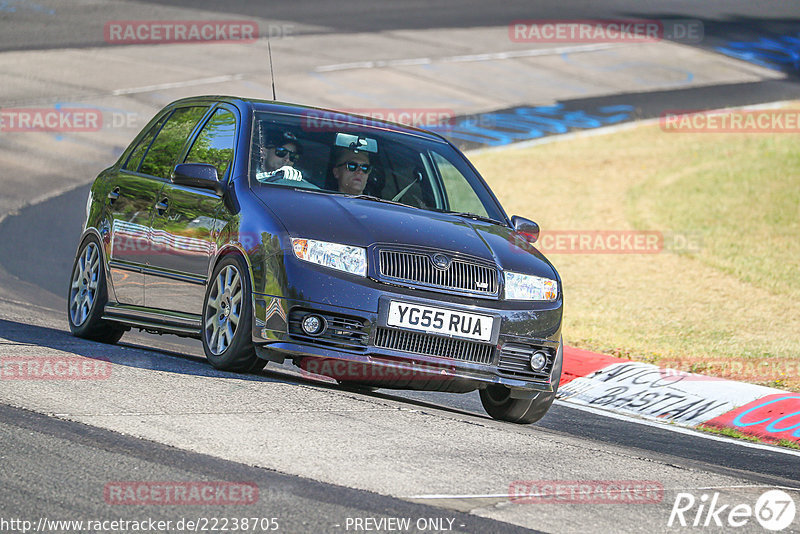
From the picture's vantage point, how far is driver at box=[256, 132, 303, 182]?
25.7 ft

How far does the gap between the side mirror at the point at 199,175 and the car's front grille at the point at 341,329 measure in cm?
118

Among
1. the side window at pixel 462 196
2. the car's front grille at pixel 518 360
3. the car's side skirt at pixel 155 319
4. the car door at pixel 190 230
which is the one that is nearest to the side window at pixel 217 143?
the car door at pixel 190 230

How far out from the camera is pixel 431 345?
709 centimetres

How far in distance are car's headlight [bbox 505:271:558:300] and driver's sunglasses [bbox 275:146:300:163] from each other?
1.59 metres

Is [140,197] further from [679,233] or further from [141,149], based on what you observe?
[679,233]

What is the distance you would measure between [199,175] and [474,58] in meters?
20.8

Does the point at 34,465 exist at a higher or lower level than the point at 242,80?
lower

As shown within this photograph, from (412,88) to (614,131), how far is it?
157 inches

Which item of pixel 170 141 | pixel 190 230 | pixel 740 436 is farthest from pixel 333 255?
pixel 740 436

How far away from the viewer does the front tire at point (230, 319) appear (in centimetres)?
724

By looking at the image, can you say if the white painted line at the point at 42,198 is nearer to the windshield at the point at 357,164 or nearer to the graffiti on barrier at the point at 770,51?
the windshield at the point at 357,164

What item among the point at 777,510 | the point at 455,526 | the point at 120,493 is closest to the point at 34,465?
the point at 120,493

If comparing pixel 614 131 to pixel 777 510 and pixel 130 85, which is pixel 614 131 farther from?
pixel 777 510

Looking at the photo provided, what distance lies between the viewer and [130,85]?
23375 millimetres
